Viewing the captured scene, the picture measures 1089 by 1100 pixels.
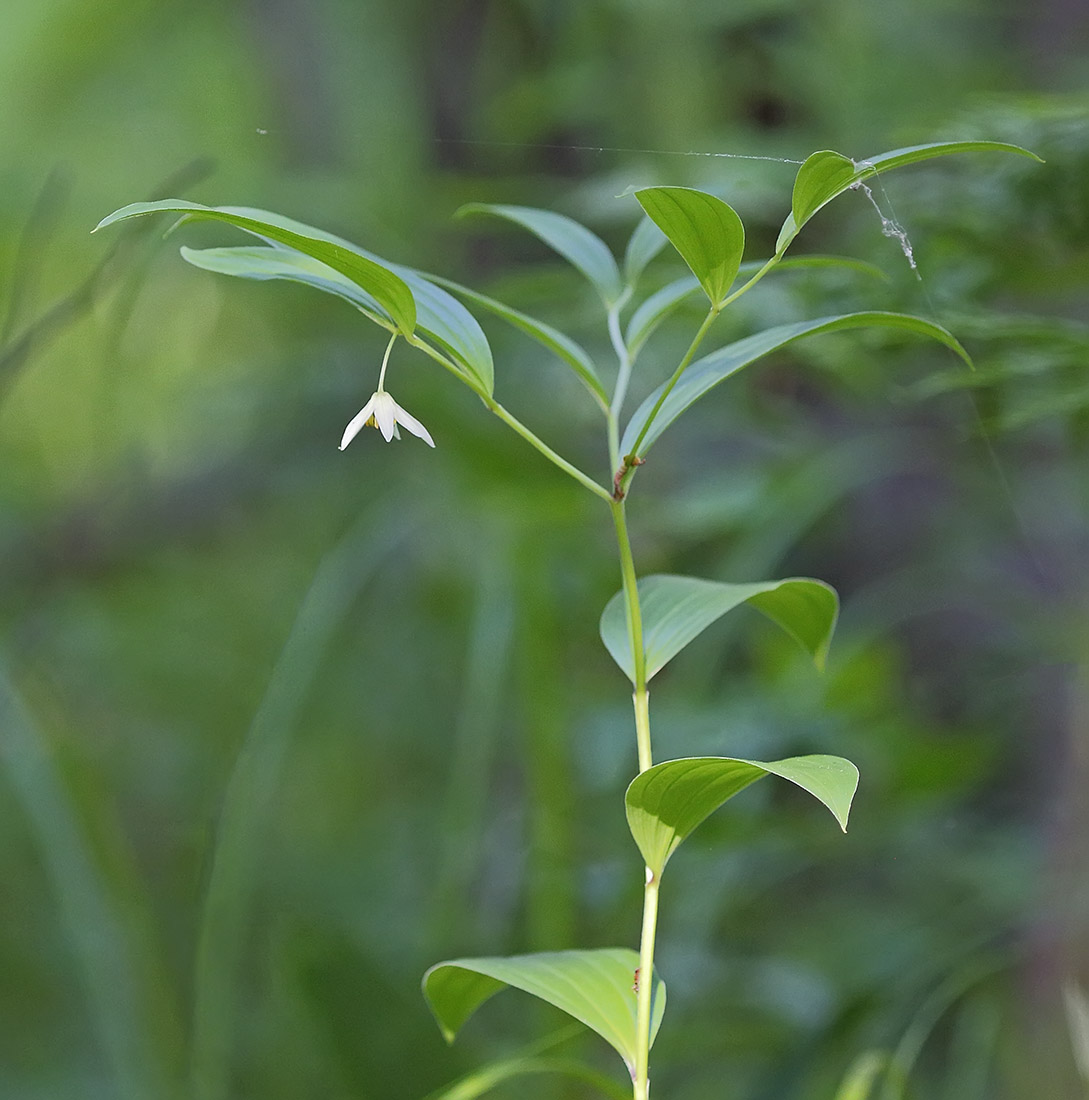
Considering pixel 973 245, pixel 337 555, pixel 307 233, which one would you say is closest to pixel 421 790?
pixel 337 555

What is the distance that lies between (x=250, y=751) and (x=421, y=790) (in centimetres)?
79

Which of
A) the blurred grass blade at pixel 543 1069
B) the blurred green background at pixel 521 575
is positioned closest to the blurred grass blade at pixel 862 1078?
the blurred green background at pixel 521 575

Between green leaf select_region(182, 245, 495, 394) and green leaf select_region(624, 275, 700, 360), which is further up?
green leaf select_region(182, 245, 495, 394)

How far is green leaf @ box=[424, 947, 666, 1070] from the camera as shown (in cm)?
28

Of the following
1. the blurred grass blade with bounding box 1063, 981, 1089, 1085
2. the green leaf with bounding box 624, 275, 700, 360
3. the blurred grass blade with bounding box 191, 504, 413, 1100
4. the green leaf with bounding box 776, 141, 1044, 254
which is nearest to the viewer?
the green leaf with bounding box 776, 141, 1044, 254

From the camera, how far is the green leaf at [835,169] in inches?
8.9

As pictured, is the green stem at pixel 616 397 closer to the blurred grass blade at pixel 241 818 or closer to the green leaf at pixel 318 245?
the green leaf at pixel 318 245

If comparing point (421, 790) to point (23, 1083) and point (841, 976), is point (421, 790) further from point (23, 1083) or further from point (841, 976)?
point (841, 976)

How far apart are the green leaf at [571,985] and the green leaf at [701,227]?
19 centimetres

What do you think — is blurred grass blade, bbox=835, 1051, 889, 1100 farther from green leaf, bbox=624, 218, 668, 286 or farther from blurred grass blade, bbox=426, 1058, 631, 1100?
green leaf, bbox=624, 218, 668, 286

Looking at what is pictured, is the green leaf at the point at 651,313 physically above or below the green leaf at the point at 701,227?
below

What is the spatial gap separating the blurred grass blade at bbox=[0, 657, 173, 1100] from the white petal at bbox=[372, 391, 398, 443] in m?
0.58

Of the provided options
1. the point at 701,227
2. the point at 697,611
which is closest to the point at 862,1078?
the point at 697,611

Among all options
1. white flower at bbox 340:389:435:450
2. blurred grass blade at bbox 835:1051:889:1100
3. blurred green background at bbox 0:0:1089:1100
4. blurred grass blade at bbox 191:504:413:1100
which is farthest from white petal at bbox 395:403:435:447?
blurred grass blade at bbox 191:504:413:1100
